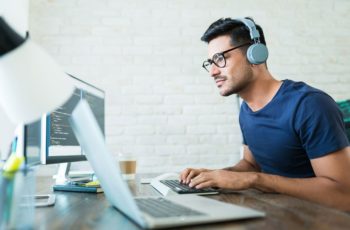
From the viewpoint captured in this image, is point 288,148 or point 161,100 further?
point 161,100

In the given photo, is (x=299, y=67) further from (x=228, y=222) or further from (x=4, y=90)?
(x=4, y=90)

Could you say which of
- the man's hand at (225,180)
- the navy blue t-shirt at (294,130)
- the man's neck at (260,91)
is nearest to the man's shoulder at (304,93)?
the navy blue t-shirt at (294,130)

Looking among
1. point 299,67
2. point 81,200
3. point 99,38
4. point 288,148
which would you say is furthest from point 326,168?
point 99,38

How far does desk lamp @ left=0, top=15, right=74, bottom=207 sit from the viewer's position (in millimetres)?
514

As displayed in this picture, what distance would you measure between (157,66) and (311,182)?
1.51 meters

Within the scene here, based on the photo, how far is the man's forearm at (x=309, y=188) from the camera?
1.01 metres

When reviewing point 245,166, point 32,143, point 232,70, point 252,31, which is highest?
point 252,31

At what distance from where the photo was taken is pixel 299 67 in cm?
246

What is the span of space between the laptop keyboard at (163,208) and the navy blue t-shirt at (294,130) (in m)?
0.62

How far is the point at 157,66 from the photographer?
2359 mm

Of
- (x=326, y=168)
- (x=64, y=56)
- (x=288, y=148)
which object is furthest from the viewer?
(x=64, y=56)

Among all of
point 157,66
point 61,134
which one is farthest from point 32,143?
point 157,66

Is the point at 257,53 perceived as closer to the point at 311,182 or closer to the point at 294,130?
the point at 294,130

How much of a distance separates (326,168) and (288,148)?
0.21 metres
